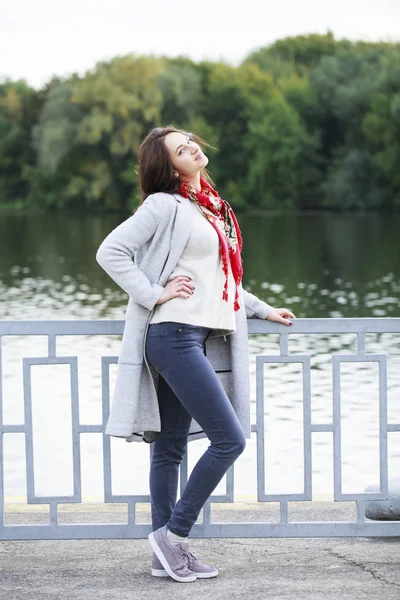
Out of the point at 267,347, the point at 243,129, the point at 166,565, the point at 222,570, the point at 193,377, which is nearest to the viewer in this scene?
the point at 193,377

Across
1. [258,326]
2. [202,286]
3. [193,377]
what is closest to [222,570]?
[193,377]

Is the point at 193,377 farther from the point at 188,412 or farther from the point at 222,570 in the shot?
the point at 222,570

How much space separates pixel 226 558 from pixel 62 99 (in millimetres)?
62917

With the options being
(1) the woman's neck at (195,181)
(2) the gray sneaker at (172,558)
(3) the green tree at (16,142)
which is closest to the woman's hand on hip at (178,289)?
(1) the woman's neck at (195,181)

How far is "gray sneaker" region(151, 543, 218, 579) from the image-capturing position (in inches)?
154

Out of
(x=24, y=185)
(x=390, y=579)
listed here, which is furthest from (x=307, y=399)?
(x=24, y=185)

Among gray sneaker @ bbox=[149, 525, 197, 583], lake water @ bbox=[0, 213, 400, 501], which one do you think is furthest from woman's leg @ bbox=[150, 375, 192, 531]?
lake water @ bbox=[0, 213, 400, 501]

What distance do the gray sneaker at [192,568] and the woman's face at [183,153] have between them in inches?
51.2

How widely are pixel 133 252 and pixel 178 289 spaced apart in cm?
20

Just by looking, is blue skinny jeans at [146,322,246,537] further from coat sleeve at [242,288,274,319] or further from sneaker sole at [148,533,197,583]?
coat sleeve at [242,288,274,319]

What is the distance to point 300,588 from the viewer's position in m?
3.77

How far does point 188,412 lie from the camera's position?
13.0ft

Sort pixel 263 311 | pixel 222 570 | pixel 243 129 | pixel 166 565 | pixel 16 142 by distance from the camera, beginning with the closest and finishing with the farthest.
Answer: pixel 166 565 < pixel 222 570 < pixel 263 311 < pixel 243 129 < pixel 16 142

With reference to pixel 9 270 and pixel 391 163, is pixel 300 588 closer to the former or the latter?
pixel 9 270
